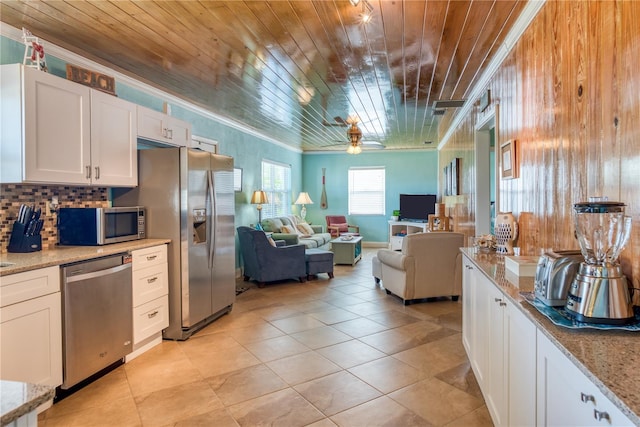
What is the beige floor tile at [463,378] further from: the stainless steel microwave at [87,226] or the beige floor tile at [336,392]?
the stainless steel microwave at [87,226]

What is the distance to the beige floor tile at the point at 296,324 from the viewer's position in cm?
361

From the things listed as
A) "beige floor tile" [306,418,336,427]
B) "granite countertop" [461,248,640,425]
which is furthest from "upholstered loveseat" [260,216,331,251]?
"granite countertop" [461,248,640,425]

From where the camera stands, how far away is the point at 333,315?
13.2 ft

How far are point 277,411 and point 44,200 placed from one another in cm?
237

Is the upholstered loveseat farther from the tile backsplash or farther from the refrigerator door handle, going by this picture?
the tile backsplash

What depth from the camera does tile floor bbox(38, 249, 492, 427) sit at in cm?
218

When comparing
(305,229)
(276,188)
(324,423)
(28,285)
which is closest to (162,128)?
(28,285)

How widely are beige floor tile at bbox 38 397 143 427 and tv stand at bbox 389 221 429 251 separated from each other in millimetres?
5905

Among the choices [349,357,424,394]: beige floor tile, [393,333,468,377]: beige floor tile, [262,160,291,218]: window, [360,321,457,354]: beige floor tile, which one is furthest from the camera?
[262,160,291,218]: window

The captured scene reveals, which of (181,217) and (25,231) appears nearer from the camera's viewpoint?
(25,231)

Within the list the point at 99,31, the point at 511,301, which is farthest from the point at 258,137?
the point at 511,301

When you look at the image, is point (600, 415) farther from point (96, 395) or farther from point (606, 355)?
point (96, 395)

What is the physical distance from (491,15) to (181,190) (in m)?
2.82

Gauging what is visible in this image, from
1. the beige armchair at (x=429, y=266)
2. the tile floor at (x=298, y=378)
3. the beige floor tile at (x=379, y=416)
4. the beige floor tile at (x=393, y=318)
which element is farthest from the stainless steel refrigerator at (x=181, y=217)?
the beige armchair at (x=429, y=266)
